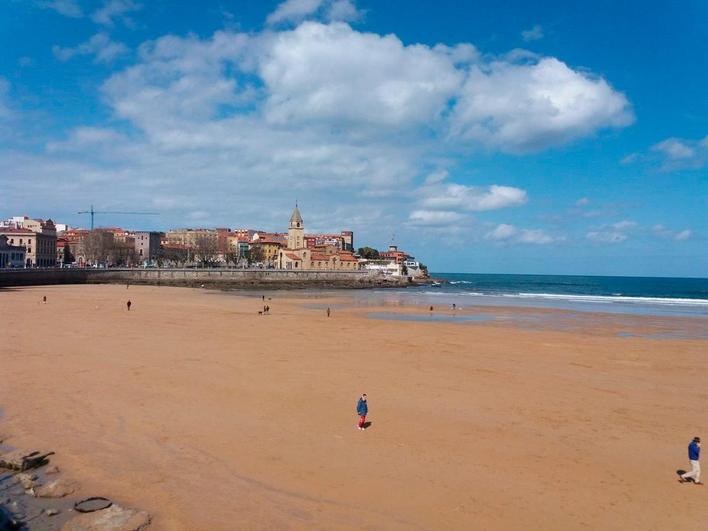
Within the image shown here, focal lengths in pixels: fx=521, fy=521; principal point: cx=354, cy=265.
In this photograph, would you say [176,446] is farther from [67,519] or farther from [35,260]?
[35,260]

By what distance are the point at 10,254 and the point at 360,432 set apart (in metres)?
104

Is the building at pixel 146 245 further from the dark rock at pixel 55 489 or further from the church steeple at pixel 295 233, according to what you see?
the dark rock at pixel 55 489

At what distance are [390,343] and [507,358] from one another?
6.22 m

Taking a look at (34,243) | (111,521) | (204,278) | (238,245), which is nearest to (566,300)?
(204,278)

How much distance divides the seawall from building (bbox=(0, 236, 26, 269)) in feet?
72.1

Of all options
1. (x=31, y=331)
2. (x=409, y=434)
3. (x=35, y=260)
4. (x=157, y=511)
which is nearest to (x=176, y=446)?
(x=157, y=511)

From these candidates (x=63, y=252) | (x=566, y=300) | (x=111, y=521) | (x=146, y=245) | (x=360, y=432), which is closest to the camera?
(x=111, y=521)

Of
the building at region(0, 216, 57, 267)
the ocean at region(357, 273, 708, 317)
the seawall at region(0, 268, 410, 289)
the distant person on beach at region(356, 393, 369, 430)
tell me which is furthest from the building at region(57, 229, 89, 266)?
the distant person on beach at region(356, 393, 369, 430)

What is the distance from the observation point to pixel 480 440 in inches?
491

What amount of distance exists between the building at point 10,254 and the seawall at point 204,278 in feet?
72.1

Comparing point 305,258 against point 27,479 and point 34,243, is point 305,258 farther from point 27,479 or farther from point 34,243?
point 27,479

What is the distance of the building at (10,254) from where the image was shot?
303ft

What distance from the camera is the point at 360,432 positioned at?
501 inches

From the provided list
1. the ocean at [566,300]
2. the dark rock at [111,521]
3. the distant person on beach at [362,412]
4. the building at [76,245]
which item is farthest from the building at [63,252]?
the dark rock at [111,521]
